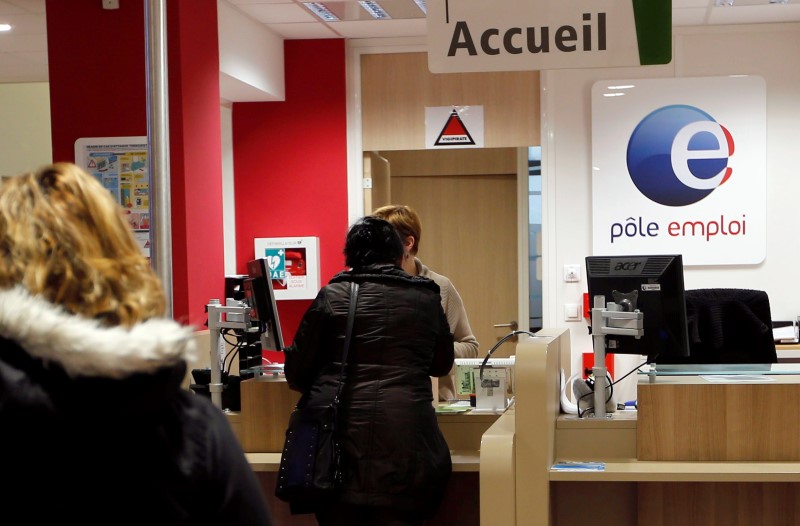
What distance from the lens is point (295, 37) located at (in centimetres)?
722

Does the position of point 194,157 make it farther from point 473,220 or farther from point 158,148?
point 473,220

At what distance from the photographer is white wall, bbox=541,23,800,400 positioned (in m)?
6.89

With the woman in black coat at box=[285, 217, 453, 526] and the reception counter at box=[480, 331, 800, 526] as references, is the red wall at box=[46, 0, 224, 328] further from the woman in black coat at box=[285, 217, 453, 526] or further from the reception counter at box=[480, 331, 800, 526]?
the reception counter at box=[480, 331, 800, 526]

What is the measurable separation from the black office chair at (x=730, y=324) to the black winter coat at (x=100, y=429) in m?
4.46

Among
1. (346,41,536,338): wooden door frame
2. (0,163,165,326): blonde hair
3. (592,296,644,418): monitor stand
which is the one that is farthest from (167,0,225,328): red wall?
(0,163,165,326): blonde hair

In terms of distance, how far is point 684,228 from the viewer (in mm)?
6941

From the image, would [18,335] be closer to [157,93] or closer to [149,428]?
[149,428]

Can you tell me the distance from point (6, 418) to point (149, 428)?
17 cm

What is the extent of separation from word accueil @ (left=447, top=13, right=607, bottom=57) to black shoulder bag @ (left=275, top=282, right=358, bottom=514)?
1.09m

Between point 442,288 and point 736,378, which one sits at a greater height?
point 442,288

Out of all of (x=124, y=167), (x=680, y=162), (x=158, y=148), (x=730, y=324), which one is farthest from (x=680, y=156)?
(x=158, y=148)

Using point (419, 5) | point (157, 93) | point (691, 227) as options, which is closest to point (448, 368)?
point (157, 93)

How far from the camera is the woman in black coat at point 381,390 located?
3.29m

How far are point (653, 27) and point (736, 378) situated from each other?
4.44 ft
